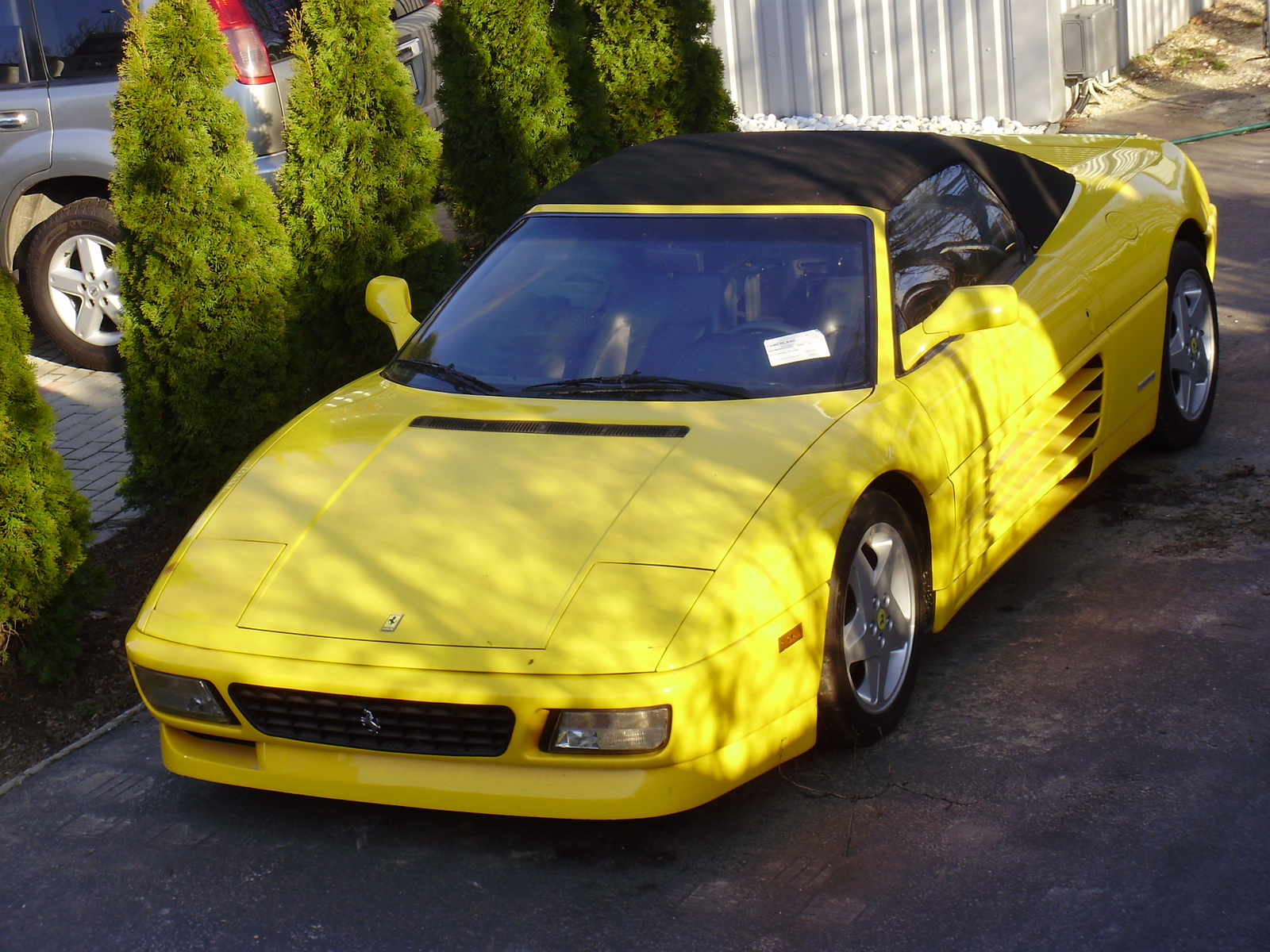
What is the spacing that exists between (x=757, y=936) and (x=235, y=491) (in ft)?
6.52

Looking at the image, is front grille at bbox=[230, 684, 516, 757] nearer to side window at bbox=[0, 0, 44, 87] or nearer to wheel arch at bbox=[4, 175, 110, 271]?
wheel arch at bbox=[4, 175, 110, 271]

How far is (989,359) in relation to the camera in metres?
4.25

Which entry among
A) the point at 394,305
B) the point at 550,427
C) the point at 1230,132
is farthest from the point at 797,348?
the point at 1230,132

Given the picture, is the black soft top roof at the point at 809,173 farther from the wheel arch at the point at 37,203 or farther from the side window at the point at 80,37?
the wheel arch at the point at 37,203

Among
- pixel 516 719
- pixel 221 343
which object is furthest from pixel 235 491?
pixel 221 343

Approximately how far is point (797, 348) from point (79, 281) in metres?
5.01

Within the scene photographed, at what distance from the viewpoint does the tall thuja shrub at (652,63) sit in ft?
28.2

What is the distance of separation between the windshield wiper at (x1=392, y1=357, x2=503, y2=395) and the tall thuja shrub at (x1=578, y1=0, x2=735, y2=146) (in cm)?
464

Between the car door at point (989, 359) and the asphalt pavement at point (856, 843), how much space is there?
1.60 ft

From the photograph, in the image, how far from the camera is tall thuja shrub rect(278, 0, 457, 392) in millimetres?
6109

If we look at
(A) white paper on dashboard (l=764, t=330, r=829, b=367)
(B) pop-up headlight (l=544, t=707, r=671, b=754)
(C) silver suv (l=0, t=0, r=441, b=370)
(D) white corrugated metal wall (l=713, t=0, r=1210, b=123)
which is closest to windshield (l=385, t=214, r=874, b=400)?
(A) white paper on dashboard (l=764, t=330, r=829, b=367)

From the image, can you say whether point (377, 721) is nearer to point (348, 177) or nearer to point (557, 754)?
point (557, 754)

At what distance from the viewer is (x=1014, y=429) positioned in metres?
4.34

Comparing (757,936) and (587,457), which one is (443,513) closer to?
(587,457)
